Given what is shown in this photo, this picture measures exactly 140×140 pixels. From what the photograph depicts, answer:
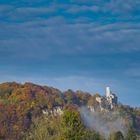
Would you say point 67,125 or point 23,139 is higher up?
point 23,139

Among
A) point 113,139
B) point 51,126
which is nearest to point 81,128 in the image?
point 113,139

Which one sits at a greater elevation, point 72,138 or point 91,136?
point 91,136

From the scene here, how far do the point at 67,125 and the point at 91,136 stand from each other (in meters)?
45.1

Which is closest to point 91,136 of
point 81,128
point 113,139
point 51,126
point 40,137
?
point 113,139

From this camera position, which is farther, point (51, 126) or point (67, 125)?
point (51, 126)

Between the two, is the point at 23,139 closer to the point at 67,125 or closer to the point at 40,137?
the point at 40,137

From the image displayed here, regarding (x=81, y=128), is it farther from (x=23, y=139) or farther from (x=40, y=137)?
(x=23, y=139)

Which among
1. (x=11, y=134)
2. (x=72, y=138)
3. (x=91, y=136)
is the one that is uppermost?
(x=11, y=134)

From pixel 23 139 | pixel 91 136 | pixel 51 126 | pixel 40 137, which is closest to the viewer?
pixel 91 136

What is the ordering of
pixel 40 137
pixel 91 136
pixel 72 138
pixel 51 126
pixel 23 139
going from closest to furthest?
pixel 72 138, pixel 91 136, pixel 40 137, pixel 23 139, pixel 51 126

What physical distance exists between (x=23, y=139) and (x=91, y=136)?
46.5m

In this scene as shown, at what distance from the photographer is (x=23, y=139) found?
172375mm

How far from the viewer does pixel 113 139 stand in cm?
13962

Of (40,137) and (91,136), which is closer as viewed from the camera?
(91,136)
